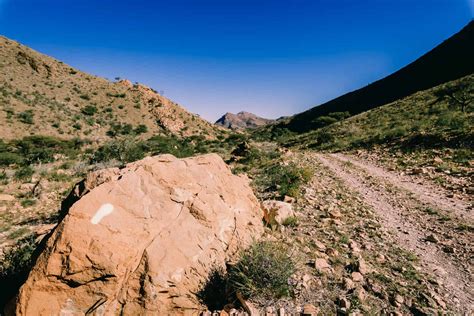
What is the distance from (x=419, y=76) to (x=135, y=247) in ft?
254

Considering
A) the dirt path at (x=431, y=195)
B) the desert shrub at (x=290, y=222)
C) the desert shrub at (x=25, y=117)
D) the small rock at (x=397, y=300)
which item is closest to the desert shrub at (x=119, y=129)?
the desert shrub at (x=25, y=117)

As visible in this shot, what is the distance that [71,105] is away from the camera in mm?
37719

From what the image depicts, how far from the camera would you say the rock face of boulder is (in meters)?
3.64

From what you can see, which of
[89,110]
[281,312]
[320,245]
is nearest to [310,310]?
[281,312]

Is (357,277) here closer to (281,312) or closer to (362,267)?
(362,267)

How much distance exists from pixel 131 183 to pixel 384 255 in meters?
5.35

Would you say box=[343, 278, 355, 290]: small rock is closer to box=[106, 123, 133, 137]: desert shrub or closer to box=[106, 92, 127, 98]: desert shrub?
box=[106, 123, 133, 137]: desert shrub

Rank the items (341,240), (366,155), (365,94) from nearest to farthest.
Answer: (341,240), (366,155), (365,94)

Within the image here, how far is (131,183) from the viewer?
4.84 m

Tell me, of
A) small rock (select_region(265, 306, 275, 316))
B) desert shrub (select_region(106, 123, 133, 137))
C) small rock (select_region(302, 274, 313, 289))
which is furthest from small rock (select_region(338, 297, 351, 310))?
desert shrub (select_region(106, 123, 133, 137))

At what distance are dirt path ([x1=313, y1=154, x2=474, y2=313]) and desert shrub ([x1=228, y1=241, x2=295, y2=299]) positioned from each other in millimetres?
2594

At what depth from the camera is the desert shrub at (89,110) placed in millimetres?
37281

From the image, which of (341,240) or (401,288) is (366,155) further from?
(401,288)

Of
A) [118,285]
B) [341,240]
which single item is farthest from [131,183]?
[341,240]
